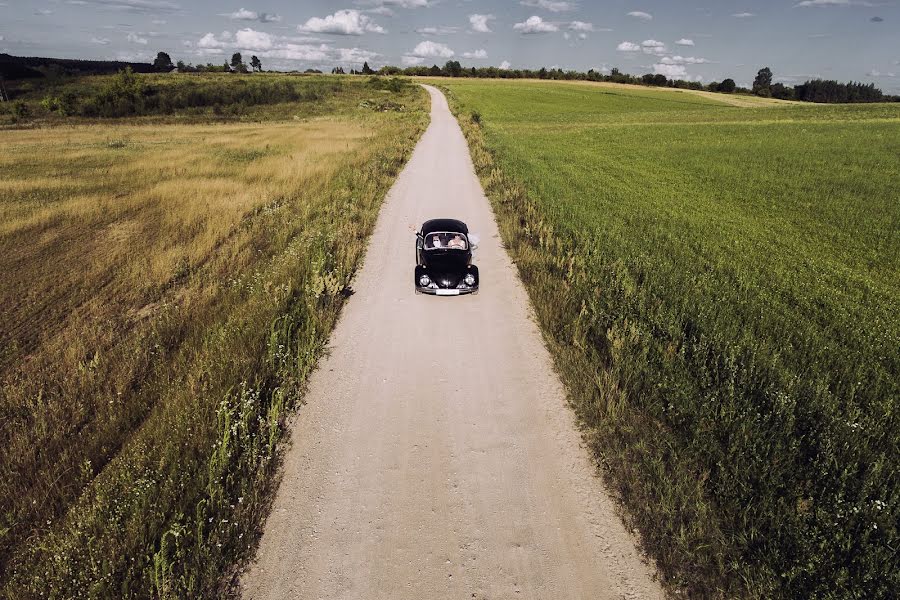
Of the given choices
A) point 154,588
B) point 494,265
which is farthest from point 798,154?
point 154,588

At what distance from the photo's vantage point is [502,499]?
4.80 meters

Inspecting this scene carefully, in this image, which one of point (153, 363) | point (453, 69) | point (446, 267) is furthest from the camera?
point (453, 69)

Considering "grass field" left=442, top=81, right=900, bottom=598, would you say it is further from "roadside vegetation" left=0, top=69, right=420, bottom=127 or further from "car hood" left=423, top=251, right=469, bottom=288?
"roadside vegetation" left=0, top=69, right=420, bottom=127

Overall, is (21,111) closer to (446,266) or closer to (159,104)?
(159,104)

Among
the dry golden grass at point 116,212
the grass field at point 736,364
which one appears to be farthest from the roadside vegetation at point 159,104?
the grass field at point 736,364

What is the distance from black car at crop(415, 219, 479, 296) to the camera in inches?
365

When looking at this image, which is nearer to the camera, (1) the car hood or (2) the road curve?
(2) the road curve

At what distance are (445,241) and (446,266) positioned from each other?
72 centimetres

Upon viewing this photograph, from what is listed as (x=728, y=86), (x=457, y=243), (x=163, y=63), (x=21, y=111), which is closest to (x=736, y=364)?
(x=457, y=243)

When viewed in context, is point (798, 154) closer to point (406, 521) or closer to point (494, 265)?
point (494, 265)

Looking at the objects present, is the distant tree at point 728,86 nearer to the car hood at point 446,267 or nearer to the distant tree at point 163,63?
the car hood at point 446,267

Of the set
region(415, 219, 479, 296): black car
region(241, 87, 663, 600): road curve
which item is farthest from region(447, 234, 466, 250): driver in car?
region(241, 87, 663, 600): road curve

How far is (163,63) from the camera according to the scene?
186250 mm

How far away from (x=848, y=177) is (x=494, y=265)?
21.6 m
